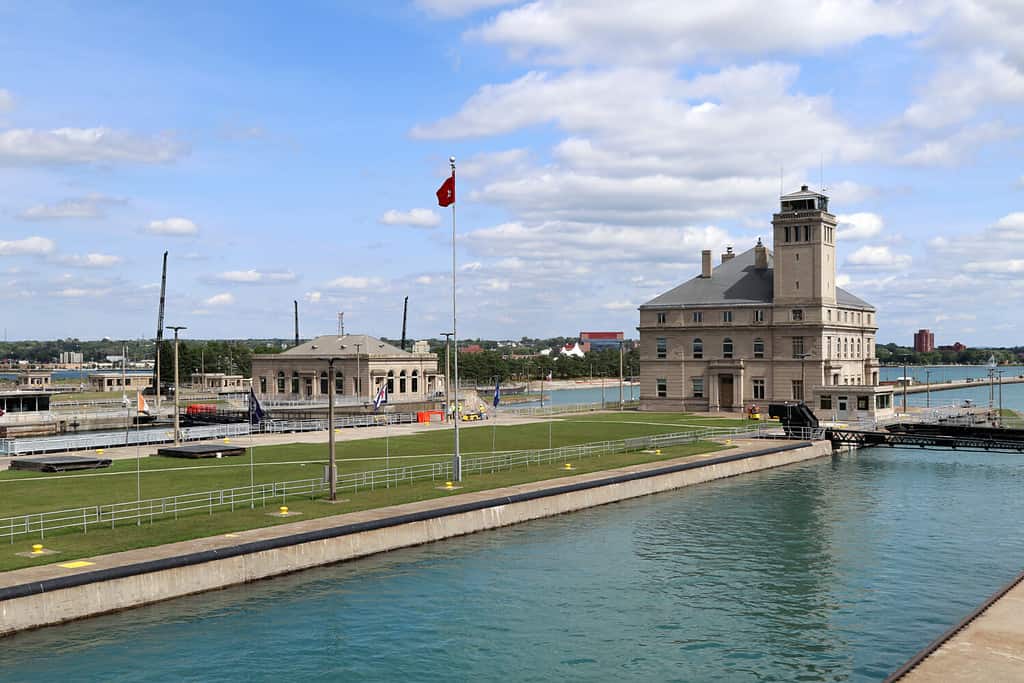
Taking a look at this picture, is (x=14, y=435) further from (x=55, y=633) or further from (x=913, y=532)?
(x=913, y=532)

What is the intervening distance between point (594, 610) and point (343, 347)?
368ft

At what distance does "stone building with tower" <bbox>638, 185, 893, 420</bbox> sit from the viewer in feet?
349

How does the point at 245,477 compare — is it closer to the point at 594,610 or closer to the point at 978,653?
the point at 594,610

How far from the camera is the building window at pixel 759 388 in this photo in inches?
4363

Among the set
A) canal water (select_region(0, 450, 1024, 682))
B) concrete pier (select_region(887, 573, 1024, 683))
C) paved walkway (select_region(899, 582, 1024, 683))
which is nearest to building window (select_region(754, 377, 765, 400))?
canal water (select_region(0, 450, 1024, 682))

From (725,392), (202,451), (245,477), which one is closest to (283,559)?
(245,477)

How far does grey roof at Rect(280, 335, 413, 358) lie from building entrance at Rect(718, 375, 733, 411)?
50940mm

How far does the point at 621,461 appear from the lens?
217ft

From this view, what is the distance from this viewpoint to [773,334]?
10956 centimetres

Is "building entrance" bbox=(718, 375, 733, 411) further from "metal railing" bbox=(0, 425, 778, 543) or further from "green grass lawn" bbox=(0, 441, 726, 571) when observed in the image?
"green grass lawn" bbox=(0, 441, 726, 571)

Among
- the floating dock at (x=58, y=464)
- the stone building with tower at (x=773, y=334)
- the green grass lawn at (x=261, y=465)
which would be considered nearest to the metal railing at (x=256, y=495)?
the green grass lawn at (x=261, y=465)

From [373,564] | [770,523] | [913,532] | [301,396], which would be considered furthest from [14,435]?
[913,532]

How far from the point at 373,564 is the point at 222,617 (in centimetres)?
850

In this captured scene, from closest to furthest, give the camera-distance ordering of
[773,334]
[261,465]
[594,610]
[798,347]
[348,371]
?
[594,610] < [261,465] < [798,347] < [773,334] < [348,371]
